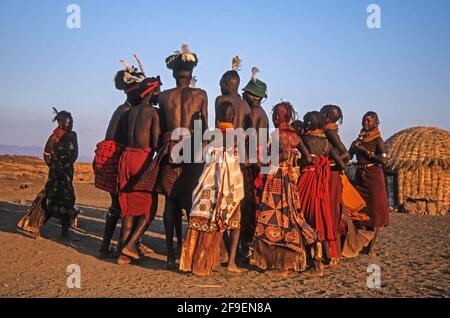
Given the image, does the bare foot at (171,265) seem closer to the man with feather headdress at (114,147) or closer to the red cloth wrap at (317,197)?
the man with feather headdress at (114,147)

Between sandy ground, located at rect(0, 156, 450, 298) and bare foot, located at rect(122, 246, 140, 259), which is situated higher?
bare foot, located at rect(122, 246, 140, 259)

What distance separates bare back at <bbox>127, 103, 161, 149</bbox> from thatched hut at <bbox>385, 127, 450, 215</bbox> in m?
10.3

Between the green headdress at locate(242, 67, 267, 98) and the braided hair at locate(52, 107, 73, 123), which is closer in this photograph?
the green headdress at locate(242, 67, 267, 98)

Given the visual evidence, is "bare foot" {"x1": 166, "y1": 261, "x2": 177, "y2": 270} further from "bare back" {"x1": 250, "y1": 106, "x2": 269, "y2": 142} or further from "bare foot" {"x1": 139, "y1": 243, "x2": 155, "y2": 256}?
"bare back" {"x1": 250, "y1": 106, "x2": 269, "y2": 142}

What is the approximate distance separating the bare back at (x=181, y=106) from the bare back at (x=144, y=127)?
5.1 inches

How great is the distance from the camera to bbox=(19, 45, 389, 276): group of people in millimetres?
5754

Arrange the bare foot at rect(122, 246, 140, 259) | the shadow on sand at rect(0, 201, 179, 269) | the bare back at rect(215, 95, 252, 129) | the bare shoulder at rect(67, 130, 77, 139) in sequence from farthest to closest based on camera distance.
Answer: the bare shoulder at rect(67, 130, 77, 139)
the shadow on sand at rect(0, 201, 179, 269)
the bare back at rect(215, 95, 252, 129)
the bare foot at rect(122, 246, 140, 259)

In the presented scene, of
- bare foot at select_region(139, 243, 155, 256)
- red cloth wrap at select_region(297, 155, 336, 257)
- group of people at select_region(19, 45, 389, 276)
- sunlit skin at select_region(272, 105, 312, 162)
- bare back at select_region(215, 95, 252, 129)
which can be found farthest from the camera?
bare foot at select_region(139, 243, 155, 256)

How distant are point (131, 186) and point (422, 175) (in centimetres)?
1090

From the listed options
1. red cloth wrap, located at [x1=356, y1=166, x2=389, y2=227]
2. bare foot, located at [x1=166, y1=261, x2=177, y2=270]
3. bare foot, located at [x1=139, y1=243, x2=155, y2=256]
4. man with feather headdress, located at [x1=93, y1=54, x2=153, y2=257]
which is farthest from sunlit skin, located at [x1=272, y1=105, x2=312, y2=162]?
bare foot, located at [x1=139, y1=243, x2=155, y2=256]

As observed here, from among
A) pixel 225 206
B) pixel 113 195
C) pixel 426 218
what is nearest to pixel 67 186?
pixel 113 195

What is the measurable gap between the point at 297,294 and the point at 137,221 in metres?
2.49

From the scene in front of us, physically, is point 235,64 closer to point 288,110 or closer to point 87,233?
point 288,110

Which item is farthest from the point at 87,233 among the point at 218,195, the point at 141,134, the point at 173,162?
the point at 218,195
